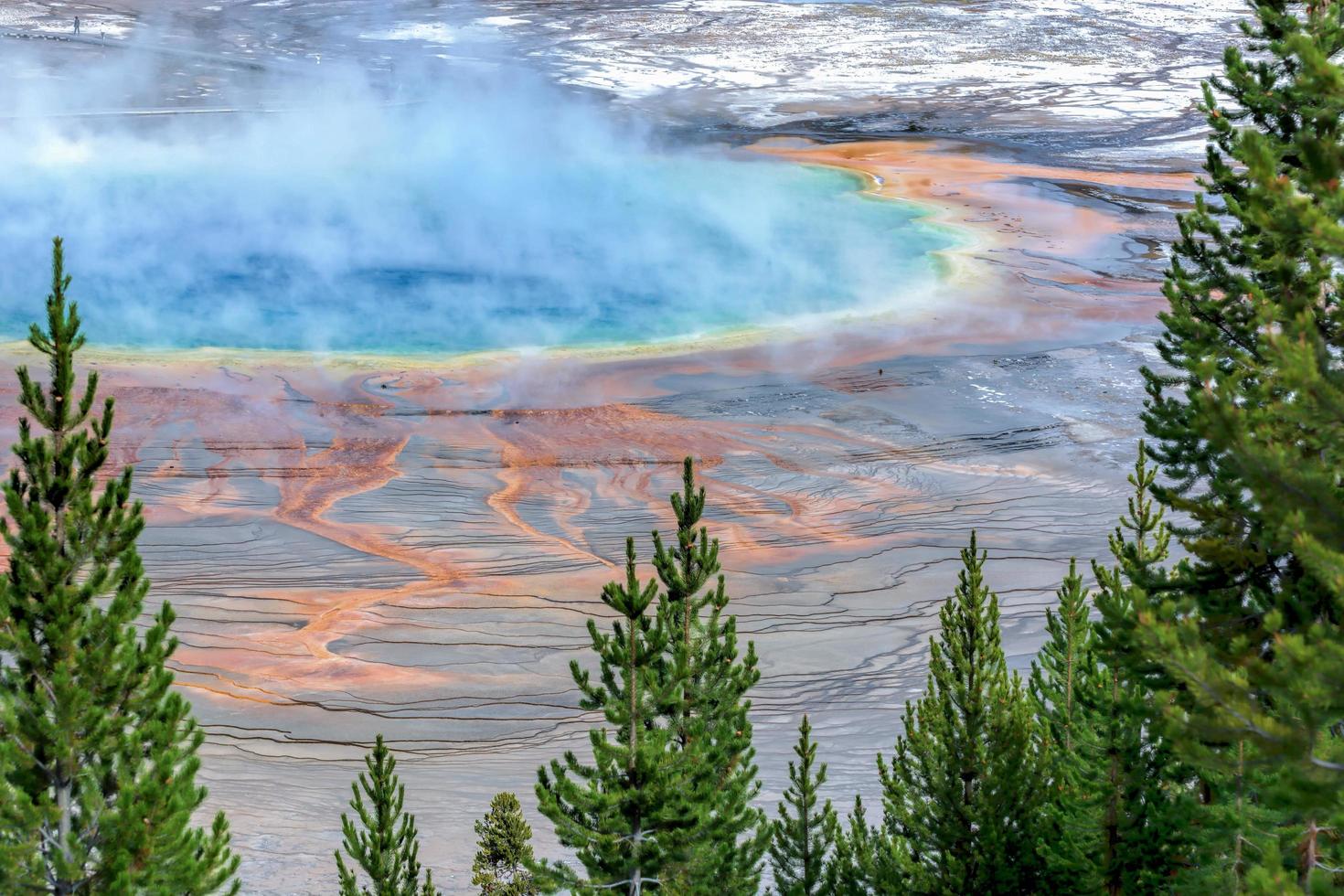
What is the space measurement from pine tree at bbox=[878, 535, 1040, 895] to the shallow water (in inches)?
839

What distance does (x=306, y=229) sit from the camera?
42594mm

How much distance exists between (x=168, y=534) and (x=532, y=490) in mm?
5971

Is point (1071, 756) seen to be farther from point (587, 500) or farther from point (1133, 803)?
point (587, 500)

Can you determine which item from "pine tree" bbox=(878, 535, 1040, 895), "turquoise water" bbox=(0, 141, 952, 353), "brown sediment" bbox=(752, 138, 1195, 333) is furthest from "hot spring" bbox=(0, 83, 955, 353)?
"pine tree" bbox=(878, 535, 1040, 895)

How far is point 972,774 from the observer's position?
541 inches

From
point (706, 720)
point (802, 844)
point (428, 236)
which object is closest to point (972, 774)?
point (802, 844)

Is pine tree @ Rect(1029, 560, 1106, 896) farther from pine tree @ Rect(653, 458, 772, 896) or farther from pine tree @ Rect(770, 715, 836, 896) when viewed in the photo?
pine tree @ Rect(653, 458, 772, 896)

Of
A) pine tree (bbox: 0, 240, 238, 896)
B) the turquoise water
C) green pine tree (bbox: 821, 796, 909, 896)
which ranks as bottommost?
green pine tree (bbox: 821, 796, 909, 896)

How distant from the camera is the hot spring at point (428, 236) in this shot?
117 ft

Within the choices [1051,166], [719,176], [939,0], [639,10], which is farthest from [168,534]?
[939,0]

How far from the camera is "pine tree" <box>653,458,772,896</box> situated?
12469 mm

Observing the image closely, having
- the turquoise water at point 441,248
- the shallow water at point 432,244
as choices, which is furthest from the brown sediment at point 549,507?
the turquoise water at point 441,248

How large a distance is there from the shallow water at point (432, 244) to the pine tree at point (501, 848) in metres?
18.5

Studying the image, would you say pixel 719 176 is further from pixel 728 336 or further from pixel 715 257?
pixel 728 336
